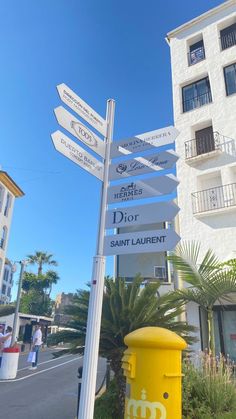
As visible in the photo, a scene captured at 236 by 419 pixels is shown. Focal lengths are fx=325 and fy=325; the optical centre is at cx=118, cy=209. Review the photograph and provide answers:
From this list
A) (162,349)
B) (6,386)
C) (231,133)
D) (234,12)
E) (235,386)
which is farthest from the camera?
(234,12)

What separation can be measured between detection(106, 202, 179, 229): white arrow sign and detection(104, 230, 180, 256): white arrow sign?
0.17 m

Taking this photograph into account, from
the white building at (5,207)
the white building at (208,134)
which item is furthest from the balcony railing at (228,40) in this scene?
the white building at (5,207)

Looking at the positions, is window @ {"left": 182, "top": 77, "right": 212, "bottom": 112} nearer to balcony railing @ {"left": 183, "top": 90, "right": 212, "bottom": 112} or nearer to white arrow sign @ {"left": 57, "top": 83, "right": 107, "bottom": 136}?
balcony railing @ {"left": 183, "top": 90, "right": 212, "bottom": 112}

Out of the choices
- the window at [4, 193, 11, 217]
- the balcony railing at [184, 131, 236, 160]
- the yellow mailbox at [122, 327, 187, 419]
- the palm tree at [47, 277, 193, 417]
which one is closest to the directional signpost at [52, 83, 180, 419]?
the yellow mailbox at [122, 327, 187, 419]

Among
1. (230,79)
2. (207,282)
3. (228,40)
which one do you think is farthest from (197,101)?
(207,282)

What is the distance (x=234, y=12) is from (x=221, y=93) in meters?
4.66

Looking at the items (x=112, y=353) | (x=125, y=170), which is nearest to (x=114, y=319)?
(x=112, y=353)

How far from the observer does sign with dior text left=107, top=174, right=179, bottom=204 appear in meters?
3.98

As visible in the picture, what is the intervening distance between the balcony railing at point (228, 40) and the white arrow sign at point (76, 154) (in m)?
15.0

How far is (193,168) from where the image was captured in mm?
14641

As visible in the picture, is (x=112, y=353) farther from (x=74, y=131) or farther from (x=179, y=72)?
(x=179, y=72)

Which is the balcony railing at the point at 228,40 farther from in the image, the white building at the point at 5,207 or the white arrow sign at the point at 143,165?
the white building at the point at 5,207

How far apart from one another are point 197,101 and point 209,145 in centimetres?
274

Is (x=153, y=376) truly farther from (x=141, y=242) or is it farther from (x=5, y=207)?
(x=5, y=207)
